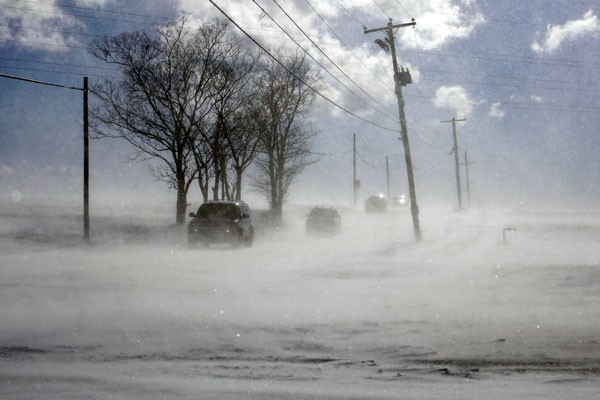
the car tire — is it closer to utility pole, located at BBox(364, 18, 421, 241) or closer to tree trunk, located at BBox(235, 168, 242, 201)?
utility pole, located at BBox(364, 18, 421, 241)

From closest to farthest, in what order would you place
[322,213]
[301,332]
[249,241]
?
[301,332] → [249,241] → [322,213]

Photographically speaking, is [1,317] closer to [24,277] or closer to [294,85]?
[24,277]

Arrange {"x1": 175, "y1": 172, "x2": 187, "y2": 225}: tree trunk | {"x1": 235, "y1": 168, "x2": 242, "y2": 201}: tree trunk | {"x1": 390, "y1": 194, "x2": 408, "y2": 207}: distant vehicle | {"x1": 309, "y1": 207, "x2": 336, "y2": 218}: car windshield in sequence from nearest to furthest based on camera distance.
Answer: {"x1": 309, "y1": 207, "x2": 336, "y2": 218}: car windshield
{"x1": 175, "y1": 172, "x2": 187, "y2": 225}: tree trunk
{"x1": 235, "y1": 168, "x2": 242, "y2": 201}: tree trunk
{"x1": 390, "y1": 194, "x2": 408, "y2": 207}: distant vehicle

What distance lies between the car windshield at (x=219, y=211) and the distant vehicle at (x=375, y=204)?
110 ft

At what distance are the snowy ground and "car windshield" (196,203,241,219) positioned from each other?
7.09m

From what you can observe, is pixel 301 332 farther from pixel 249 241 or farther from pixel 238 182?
pixel 238 182

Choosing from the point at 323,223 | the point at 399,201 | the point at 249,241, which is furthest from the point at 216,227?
the point at 399,201

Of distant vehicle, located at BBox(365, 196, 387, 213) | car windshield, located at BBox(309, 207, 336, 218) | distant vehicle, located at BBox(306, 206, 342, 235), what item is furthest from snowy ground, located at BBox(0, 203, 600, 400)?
distant vehicle, located at BBox(365, 196, 387, 213)

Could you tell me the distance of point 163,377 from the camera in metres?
4.76

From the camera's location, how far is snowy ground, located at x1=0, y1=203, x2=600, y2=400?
450 cm

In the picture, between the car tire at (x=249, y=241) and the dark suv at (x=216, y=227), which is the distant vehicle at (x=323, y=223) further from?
the dark suv at (x=216, y=227)

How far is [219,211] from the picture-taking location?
21.2 m

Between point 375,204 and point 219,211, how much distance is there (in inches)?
1363

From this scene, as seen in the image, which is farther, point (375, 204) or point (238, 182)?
point (375, 204)
